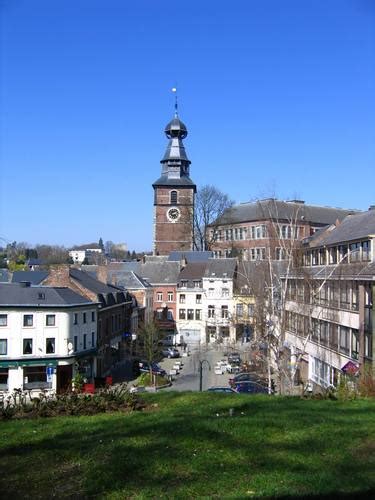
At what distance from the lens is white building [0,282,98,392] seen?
3547cm

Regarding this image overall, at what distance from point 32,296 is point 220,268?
27.9 metres

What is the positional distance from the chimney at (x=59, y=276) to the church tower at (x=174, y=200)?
34915 millimetres

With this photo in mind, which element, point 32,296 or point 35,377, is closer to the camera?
point 35,377

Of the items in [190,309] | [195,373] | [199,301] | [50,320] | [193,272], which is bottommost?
[195,373]

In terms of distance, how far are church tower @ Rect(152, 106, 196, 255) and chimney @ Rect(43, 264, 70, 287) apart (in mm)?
34915

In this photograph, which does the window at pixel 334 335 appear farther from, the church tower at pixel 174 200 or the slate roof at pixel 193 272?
the church tower at pixel 174 200

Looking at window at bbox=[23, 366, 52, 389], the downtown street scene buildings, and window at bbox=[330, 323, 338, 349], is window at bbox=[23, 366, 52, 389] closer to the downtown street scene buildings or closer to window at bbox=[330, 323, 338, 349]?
the downtown street scene buildings

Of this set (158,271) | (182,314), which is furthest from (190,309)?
(158,271)

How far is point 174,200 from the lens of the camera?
78.4m

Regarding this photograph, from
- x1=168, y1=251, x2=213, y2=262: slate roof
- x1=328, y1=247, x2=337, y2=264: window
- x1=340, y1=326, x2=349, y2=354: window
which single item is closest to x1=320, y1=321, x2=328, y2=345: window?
x1=340, y1=326, x2=349, y2=354: window

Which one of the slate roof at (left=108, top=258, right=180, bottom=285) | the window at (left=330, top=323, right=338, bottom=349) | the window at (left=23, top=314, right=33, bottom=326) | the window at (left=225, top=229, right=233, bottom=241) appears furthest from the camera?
the window at (left=225, top=229, right=233, bottom=241)

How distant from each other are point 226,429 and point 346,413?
3.16 metres

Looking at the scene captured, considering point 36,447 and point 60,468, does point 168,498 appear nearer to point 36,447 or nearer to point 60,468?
point 60,468

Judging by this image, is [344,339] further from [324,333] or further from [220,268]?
[220,268]
